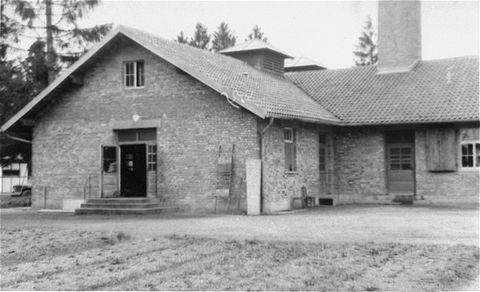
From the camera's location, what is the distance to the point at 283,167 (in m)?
21.0

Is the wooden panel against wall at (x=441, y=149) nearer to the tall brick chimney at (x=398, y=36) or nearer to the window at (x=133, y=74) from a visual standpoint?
the tall brick chimney at (x=398, y=36)

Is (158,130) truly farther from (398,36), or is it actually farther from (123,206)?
(398,36)

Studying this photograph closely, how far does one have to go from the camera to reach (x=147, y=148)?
21531 mm

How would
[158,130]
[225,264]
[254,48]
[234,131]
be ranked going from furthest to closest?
1. [254,48]
2. [158,130]
3. [234,131]
4. [225,264]

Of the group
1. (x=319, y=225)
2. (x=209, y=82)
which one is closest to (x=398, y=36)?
(x=209, y=82)

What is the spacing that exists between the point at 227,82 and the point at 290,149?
300 centimetres

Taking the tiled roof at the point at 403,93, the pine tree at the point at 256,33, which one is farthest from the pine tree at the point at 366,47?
the tiled roof at the point at 403,93

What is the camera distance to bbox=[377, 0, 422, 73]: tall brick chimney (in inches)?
→ 1062

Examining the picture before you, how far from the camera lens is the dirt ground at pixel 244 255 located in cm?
845

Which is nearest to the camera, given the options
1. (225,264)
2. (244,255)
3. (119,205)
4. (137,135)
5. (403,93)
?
(225,264)

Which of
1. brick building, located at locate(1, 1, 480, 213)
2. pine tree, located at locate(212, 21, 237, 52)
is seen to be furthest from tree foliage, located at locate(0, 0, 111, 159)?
pine tree, located at locate(212, 21, 237, 52)

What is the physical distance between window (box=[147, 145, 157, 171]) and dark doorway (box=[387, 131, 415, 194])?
27.7 feet

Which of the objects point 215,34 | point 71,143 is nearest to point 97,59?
point 71,143

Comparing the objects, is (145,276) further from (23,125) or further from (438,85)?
(438,85)
